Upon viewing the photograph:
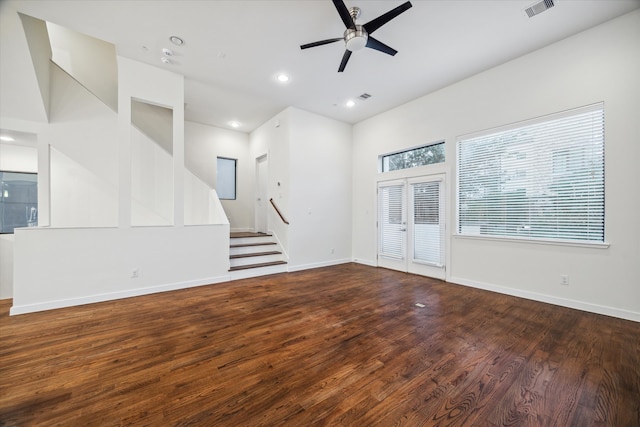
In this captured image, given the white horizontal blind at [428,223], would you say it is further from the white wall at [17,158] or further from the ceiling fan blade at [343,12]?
the white wall at [17,158]

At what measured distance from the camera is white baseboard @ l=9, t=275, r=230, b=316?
3154 mm

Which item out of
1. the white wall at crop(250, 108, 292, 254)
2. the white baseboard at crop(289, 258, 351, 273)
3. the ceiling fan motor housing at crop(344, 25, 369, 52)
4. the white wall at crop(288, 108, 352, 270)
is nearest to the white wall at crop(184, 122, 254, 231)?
the white wall at crop(250, 108, 292, 254)

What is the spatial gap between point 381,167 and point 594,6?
3.85 metres

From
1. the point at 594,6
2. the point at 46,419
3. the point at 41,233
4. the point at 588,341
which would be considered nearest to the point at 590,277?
the point at 588,341

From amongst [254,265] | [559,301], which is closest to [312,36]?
[254,265]

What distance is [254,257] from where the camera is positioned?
17.7 feet

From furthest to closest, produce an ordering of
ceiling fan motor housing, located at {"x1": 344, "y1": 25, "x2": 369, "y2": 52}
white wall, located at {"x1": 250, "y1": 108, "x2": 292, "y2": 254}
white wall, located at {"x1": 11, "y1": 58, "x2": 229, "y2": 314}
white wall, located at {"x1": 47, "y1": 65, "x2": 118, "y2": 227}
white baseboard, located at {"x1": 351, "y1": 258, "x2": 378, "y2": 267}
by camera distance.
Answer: white baseboard, located at {"x1": 351, "y1": 258, "x2": 378, "y2": 267} → white wall, located at {"x1": 250, "y1": 108, "x2": 292, "y2": 254} → white wall, located at {"x1": 47, "y1": 65, "x2": 118, "y2": 227} → white wall, located at {"x1": 11, "y1": 58, "x2": 229, "y2": 314} → ceiling fan motor housing, located at {"x1": 344, "y1": 25, "x2": 369, "y2": 52}

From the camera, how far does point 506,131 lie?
4000 millimetres

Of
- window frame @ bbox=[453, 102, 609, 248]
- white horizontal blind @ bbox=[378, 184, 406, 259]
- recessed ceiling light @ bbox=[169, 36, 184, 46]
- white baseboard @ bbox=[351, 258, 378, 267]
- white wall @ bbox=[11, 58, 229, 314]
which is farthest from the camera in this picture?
white baseboard @ bbox=[351, 258, 378, 267]

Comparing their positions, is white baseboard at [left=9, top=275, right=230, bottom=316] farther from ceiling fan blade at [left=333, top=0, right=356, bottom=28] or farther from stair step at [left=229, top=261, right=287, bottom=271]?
ceiling fan blade at [left=333, top=0, right=356, bottom=28]

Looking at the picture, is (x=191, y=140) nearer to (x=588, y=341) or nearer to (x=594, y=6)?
(x=594, y=6)

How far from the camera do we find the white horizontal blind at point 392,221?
5480 millimetres

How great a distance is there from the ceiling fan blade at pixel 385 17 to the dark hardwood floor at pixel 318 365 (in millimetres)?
3478

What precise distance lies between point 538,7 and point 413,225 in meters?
3.68
